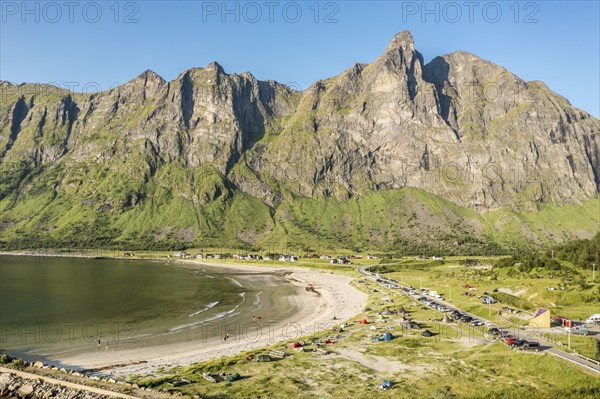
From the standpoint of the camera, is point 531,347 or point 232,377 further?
point 531,347

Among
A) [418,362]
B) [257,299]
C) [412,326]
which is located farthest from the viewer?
[257,299]

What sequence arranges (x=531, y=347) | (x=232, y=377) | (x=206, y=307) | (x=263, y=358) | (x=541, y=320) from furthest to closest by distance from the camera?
(x=206, y=307) → (x=541, y=320) → (x=263, y=358) → (x=531, y=347) → (x=232, y=377)

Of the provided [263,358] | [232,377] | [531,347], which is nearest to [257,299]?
[263,358]

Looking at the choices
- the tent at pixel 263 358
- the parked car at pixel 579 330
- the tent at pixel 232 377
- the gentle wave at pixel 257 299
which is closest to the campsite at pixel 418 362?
the tent at pixel 263 358

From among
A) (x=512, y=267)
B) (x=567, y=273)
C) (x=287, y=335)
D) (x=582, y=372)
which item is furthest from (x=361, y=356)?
(x=512, y=267)

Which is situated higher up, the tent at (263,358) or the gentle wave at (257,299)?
the tent at (263,358)

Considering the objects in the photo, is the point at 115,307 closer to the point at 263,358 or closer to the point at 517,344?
the point at 263,358

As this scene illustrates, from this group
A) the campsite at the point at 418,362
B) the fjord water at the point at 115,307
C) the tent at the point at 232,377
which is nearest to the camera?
the campsite at the point at 418,362

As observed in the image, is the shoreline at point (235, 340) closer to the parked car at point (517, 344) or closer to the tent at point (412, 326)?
the tent at point (412, 326)
